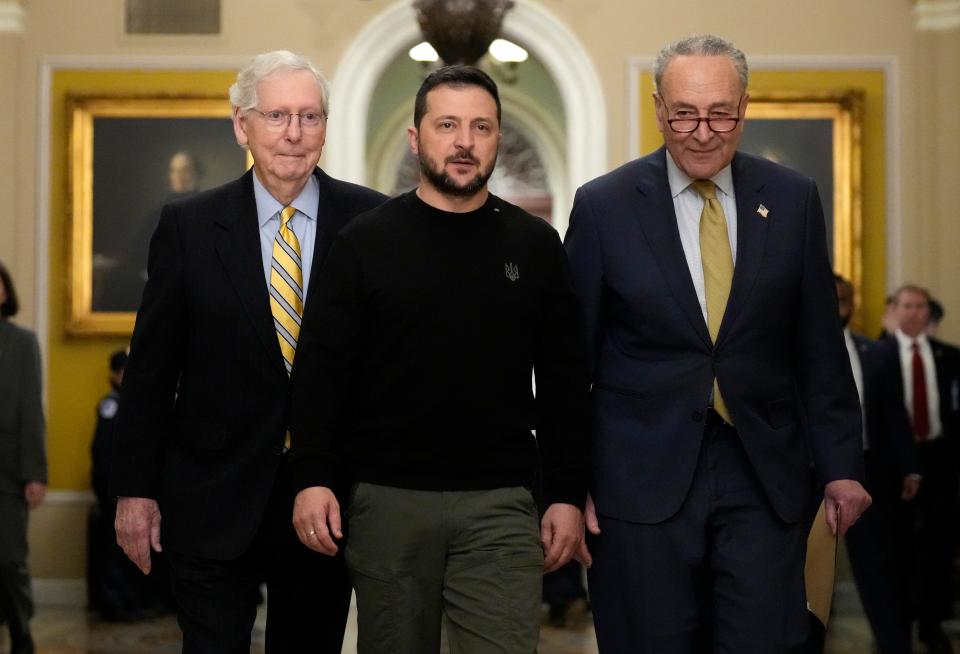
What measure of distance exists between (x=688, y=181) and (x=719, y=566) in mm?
862

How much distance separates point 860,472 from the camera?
3.23 m

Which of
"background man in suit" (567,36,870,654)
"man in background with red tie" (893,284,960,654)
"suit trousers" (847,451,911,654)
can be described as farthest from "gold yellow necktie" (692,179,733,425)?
"man in background with red tie" (893,284,960,654)

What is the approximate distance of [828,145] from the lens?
8.97 meters

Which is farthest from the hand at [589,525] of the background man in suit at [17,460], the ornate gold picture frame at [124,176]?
the ornate gold picture frame at [124,176]

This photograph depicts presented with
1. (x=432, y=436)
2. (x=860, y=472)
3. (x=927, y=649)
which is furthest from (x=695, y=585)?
(x=927, y=649)

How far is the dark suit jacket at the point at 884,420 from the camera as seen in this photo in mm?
6277

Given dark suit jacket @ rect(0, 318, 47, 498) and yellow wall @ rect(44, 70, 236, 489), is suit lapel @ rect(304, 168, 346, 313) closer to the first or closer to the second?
dark suit jacket @ rect(0, 318, 47, 498)

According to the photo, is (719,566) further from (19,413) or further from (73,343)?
(73,343)

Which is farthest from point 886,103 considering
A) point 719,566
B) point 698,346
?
point 719,566

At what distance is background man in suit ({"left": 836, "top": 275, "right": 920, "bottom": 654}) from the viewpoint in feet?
19.4

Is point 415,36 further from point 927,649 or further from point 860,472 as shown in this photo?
point 860,472

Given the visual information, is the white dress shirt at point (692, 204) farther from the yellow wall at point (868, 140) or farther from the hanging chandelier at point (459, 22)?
the yellow wall at point (868, 140)

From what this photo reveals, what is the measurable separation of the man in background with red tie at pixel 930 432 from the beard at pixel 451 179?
5198 millimetres

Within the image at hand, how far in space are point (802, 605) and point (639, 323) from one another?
71 cm
